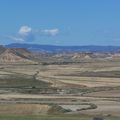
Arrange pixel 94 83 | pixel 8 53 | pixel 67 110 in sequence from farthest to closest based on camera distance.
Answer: pixel 8 53, pixel 94 83, pixel 67 110

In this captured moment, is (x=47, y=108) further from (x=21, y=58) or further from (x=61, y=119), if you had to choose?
(x=21, y=58)

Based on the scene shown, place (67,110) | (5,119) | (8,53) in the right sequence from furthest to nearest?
(8,53) → (67,110) → (5,119)

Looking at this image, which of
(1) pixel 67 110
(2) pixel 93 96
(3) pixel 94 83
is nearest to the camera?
(1) pixel 67 110

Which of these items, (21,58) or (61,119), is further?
(21,58)

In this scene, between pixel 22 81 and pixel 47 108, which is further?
pixel 22 81

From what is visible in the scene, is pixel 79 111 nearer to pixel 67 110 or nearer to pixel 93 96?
pixel 67 110

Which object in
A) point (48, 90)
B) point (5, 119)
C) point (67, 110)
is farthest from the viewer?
point (48, 90)

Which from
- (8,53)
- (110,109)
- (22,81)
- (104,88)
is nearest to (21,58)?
(8,53)

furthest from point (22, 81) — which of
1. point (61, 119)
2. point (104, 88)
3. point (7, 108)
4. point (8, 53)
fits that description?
point (8, 53)
